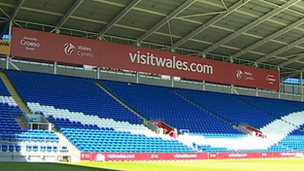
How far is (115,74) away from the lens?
120 ft

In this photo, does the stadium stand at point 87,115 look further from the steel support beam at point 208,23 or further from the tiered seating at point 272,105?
the tiered seating at point 272,105

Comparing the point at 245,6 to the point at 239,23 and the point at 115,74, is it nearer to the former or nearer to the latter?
the point at 239,23

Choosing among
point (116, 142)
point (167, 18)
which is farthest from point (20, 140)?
point (167, 18)

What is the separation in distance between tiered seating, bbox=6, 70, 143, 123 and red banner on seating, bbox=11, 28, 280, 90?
5.64ft

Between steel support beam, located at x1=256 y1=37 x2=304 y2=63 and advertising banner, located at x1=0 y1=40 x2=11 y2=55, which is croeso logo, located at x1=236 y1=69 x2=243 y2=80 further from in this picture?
advertising banner, located at x1=0 y1=40 x2=11 y2=55

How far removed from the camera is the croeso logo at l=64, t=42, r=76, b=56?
31.6 metres

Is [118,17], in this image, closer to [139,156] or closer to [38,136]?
[139,156]

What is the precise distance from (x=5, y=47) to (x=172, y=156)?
48.3 ft

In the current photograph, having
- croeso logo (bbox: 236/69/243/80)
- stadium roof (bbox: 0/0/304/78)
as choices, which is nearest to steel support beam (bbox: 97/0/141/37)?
stadium roof (bbox: 0/0/304/78)

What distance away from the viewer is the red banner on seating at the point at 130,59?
30.2 metres

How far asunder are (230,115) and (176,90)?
5.86 metres

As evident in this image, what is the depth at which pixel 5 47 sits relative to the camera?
28.9 meters

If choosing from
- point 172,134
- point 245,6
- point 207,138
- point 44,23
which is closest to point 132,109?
point 172,134

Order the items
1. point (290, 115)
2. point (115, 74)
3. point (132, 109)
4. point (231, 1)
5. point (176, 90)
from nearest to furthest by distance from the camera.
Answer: point (231, 1) < point (132, 109) < point (115, 74) < point (176, 90) < point (290, 115)
